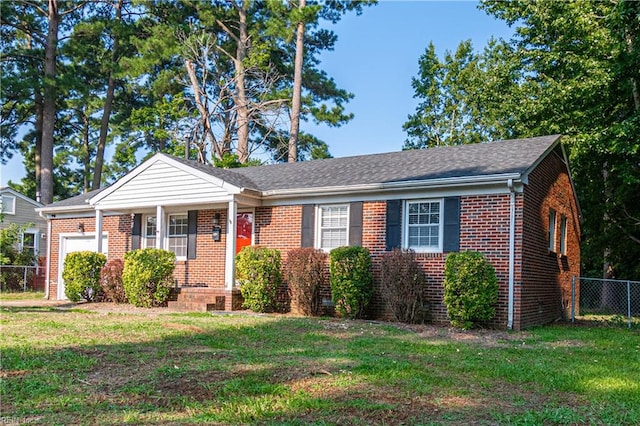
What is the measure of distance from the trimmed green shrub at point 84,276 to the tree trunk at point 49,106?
13.7 m

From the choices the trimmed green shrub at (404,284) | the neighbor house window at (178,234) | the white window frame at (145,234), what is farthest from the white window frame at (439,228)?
the white window frame at (145,234)

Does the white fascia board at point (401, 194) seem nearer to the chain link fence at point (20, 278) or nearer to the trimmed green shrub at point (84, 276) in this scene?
the trimmed green shrub at point (84, 276)

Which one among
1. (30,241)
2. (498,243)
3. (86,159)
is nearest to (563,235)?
(498,243)

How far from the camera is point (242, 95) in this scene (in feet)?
88.8

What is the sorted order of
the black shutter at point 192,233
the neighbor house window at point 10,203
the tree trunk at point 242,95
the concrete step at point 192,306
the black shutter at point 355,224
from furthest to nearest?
the neighbor house window at point 10,203, the tree trunk at point 242,95, the black shutter at point 192,233, the concrete step at point 192,306, the black shutter at point 355,224

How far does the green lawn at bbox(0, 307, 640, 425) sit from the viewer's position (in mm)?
4410

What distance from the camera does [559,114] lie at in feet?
57.6

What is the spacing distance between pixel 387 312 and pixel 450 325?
1.54 metres

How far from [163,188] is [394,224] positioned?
6336 mm

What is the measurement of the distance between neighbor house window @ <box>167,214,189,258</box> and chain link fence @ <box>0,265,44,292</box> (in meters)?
9.57

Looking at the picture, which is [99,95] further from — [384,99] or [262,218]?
[262,218]

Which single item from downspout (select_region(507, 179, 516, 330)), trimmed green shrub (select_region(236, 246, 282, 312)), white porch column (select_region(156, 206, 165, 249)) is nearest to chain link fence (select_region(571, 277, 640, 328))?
downspout (select_region(507, 179, 516, 330))

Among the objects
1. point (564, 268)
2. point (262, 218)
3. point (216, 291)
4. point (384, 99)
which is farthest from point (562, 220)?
point (384, 99)

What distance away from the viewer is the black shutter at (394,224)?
12.0 meters
